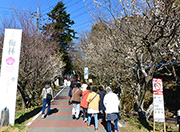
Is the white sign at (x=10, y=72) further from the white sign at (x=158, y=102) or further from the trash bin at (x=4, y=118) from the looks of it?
the white sign at (x=158, y=102)

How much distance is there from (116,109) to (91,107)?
127cm

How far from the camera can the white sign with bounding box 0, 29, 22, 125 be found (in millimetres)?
6336

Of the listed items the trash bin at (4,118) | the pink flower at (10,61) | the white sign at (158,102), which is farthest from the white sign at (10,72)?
the white sign at (158,102)

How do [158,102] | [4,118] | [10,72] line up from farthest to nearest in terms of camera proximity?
[10,72] < [4,118] < [158,102]

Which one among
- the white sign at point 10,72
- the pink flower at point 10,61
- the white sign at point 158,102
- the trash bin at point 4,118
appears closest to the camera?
the white sign at point 158,102

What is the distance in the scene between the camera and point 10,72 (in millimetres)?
6488

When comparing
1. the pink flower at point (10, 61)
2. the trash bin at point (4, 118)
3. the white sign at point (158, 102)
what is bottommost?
the trash bin at point (4, 118)

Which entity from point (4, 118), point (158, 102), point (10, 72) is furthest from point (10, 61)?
point (158, 102)

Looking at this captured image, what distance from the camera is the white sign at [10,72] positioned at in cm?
634

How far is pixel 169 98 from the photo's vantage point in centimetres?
1230

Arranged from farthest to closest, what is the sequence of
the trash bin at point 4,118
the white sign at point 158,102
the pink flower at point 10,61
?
1. the pink flower at point 10,61
2. the trash bin at point 4,118
3. the white sign at point 158,102

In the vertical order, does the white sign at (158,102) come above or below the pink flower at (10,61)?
below

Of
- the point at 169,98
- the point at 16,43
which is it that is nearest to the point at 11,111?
the point at 16,43

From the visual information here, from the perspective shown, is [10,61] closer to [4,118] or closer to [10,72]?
[10,72]
